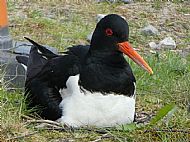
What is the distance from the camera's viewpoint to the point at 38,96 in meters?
5.65

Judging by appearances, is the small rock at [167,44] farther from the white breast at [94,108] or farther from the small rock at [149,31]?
the white breast at [94,108]

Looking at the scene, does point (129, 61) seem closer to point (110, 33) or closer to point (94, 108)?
point (110, 33)

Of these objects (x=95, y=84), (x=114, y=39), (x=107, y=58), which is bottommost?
(x=95, y=84)

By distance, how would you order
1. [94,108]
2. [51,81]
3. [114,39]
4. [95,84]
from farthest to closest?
[51,81] → [114,39] → [95,84] → [94,108]

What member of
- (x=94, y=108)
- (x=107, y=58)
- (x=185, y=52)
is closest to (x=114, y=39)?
(x=107, y=58)

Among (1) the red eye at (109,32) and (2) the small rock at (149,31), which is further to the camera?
(2) the small rock at (149,31)

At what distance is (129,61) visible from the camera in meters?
7.21

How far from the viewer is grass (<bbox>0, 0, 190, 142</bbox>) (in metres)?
4.82

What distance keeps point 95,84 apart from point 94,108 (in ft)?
0.70

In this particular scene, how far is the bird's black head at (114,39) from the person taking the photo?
17.6 ft

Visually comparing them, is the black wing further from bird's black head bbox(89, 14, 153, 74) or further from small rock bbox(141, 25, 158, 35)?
small rock bbox(141, 25, 158, 35)

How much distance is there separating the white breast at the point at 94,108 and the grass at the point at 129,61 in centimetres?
22

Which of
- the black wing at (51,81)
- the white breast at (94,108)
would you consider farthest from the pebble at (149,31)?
the white breast at (94,108)

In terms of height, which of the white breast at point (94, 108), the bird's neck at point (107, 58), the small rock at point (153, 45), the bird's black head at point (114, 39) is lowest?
the small rock at point (153, 45)
